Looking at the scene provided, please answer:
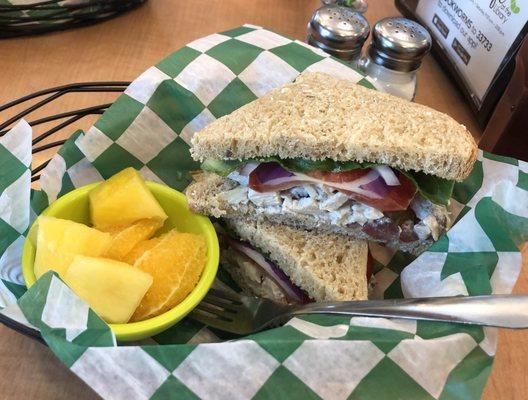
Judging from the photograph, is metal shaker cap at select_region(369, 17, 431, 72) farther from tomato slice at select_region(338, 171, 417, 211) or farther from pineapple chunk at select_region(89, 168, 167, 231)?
pineapple chunk at select_region(89, 168, 167, 231)

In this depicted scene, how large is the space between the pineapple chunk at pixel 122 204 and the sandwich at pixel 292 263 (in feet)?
0.58

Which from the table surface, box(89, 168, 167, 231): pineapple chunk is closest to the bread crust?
box(89, 168, 167, 231): pineapple chunk

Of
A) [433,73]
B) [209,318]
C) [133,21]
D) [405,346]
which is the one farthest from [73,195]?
[433,73]

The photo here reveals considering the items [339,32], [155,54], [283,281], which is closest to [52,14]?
[155,54]

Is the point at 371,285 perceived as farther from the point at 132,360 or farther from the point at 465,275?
the point at 132,360

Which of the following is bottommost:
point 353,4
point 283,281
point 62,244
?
point 283,281

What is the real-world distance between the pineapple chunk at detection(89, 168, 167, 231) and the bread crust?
127mm

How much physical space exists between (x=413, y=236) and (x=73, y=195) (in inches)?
23.7

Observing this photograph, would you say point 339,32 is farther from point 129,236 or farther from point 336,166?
point 129,236

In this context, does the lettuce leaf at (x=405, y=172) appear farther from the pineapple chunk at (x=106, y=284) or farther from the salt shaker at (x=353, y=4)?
the salt shaker at (x=353, y=4)

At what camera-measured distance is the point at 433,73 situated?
1.71 meters

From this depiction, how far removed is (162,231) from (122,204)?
122mm

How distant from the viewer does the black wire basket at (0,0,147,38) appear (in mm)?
1437

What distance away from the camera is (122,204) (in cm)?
91
